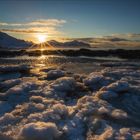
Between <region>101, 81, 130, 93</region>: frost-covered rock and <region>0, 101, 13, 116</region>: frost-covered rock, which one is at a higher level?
<region>101, 81, 130, 93</region>: frost-covered rock

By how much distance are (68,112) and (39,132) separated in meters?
2.43

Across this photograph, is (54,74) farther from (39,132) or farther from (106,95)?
(39,132)

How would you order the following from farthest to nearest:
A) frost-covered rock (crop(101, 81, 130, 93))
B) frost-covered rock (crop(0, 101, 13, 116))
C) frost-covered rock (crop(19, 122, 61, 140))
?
frost-covered rock (crop(101, 81, 130, 93)) < frost-covered rock (crop(0, 101, 13, 116)) < frost-covered rock (crop(19, 122, 61, 140))

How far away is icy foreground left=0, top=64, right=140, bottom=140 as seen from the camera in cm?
834

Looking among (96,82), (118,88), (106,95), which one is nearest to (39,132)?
(106,95)

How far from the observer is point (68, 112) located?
10.3 metres

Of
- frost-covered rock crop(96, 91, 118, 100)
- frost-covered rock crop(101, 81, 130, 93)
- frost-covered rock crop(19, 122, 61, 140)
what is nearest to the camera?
frost-covered rock crop(19, 122, 61, 140)

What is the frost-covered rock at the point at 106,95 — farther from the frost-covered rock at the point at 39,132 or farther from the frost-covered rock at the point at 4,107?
the frost-covered rock at the point at 39,132

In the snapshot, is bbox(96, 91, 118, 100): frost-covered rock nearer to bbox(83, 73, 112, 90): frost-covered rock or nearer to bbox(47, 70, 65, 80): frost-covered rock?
bbox(83, 73, 112, 90): frost-covered rock

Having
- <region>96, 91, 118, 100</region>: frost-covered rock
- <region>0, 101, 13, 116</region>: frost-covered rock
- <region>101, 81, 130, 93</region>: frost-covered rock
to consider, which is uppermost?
<region>101, 81, 130, 93</region>: frost-covered rock

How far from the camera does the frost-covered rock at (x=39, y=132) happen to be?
26.3 ft

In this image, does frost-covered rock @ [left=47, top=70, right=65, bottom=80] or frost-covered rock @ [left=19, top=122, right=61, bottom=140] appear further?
frost-covered rock @ [left=47, top=70, right=65, bottom=80]

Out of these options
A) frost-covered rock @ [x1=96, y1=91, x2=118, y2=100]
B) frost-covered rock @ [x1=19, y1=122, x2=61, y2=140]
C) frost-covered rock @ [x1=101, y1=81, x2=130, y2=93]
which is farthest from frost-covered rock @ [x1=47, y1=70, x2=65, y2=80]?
frost-covered rock @ [x1=19, y1=122, x2=61, y2=140]

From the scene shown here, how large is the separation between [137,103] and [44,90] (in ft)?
16.8
